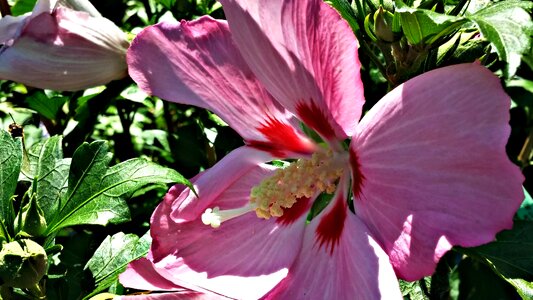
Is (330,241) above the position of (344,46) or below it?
below

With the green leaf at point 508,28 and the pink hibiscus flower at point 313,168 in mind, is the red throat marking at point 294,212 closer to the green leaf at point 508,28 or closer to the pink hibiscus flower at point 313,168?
the pink hibiscus flower at point 313,168

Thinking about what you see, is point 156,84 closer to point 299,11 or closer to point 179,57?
point 179,57

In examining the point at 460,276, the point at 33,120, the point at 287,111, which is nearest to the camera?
the point at 287,111

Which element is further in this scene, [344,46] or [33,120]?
[33,120]

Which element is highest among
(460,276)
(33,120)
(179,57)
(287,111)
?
(179,57)

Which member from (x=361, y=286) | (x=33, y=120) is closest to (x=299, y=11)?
(x=361, y=286)

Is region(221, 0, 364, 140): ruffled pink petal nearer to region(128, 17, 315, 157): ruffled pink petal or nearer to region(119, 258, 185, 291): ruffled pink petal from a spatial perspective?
region(128, 17, 315, 157): ruffled pink petal

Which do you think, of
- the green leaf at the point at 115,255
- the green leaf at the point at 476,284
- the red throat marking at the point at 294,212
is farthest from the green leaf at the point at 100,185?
the green leaf at the point at 476,284
